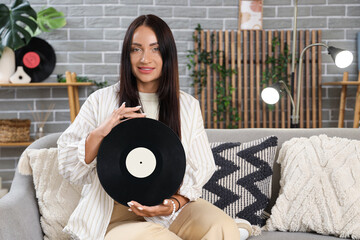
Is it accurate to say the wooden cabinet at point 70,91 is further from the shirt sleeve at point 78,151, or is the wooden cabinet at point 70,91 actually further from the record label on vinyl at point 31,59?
the shirt sleeve at point 78,151

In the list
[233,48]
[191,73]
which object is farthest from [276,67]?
[191,73]

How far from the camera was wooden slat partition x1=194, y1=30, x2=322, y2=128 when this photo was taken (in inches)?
148

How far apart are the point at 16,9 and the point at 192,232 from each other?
102 inches

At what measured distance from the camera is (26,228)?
164 cm

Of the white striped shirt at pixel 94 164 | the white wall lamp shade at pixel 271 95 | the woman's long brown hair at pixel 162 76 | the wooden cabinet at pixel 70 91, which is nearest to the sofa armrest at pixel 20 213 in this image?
the white striped shirt at pixel 94 164

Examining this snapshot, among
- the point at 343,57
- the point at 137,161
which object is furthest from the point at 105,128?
the point at 343,57

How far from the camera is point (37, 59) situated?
3.66 metres

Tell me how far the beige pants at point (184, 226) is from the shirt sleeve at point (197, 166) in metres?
0.05

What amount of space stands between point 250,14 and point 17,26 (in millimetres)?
1861

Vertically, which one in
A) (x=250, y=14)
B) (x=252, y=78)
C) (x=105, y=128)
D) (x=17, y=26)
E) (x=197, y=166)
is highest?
(x=250, y=14)

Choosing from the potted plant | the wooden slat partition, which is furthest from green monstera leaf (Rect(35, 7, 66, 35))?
the wooden slat partition

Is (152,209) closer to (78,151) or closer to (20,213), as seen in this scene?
(78,151)

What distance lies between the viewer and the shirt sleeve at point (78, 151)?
4.90 feet

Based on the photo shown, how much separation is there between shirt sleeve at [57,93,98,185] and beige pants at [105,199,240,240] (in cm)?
17
